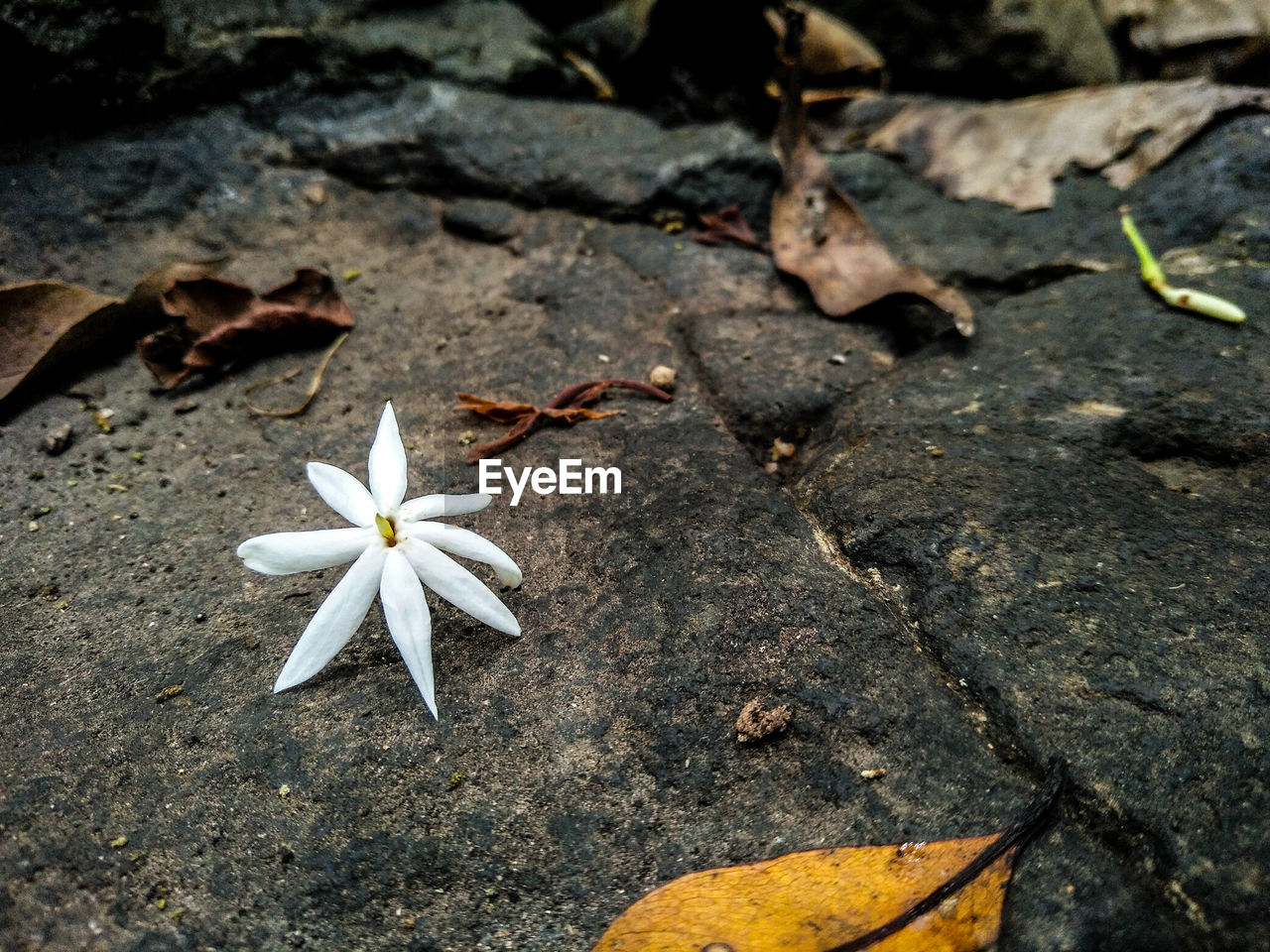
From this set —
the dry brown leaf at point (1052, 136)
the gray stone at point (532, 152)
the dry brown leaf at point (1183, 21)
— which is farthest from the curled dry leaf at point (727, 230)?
the dry brown leaf at point (1183, 21)

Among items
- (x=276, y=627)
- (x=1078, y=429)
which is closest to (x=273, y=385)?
(x=276, y=627)

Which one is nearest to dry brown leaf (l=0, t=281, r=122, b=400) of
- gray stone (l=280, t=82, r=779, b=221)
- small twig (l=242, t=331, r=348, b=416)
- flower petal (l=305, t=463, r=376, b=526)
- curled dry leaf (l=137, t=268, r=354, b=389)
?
curled dry leaf (l=137, t=268, r=354, b=389)

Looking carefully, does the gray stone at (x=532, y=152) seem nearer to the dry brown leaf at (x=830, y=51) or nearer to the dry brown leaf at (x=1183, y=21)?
the dry brown leaf at (x=830, y=51)

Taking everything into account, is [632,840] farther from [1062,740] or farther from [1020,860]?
[1062,740]

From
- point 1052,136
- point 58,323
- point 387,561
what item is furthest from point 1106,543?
point 58,323

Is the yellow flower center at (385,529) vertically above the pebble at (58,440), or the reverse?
the yellow flower center at (385,529)

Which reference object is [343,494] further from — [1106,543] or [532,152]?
[532,152]

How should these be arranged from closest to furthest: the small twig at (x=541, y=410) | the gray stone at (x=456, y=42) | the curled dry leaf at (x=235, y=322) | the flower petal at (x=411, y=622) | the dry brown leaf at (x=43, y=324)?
the flower petal at (x=411, y=622)
the small twig at (x=541, y=410)
the dry brown leaf at (x=43, y=324)
the curled dry leaf at (x=235, y=322)
the gray stone at (x=456, y=42)
